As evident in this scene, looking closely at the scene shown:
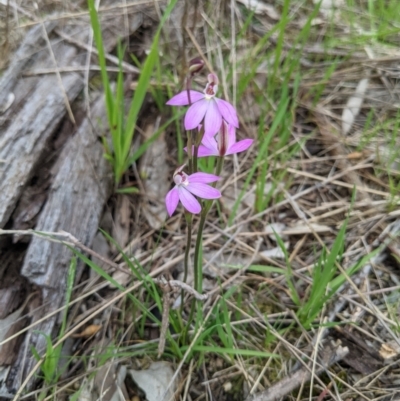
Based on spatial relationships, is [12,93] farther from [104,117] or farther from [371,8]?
[371,8]

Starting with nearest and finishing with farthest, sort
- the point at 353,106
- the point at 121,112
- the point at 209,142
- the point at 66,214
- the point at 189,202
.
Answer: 1. the point at 189,202
2. the point at 209,142
3. the point at 66,214
4. the point at 121,112
5. the point at 353,106

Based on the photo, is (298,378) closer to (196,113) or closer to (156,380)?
(156,380)

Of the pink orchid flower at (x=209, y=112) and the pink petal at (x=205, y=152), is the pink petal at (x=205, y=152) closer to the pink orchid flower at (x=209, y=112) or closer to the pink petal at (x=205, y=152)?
the pink petal at (x=205, y=152)

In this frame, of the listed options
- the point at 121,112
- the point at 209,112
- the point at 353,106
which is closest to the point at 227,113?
the point at 209,112

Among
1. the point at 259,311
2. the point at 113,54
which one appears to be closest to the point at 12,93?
the point at 113,54

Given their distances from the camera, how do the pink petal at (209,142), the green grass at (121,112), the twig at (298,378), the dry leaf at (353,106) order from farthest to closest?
the dry leaf at (353,106), the green grass at (121,112), the twig at (298,378), the pink petal at (209,142)

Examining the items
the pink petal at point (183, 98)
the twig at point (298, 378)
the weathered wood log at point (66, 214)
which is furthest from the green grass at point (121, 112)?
the twig at point (298, 378)

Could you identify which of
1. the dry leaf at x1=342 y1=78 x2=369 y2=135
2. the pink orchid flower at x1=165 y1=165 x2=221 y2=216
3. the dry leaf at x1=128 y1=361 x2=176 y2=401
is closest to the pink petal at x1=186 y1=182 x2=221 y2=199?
the pink orchid flower at x1=165 y1=165 x2=221 y2=216
